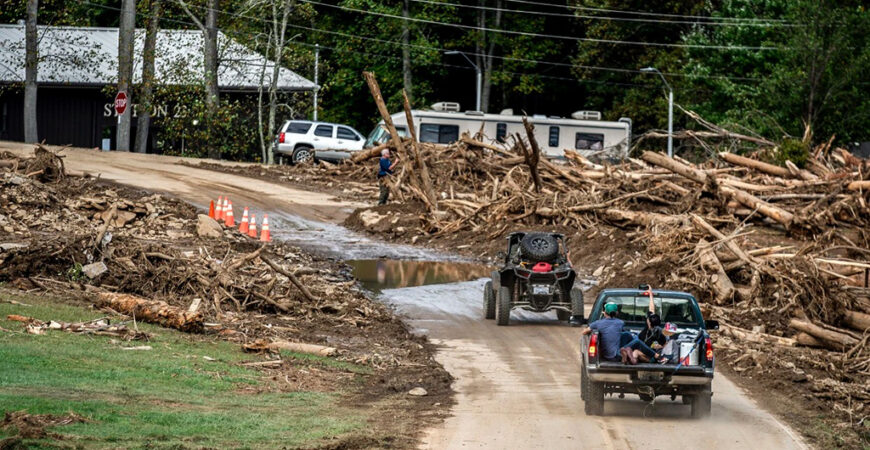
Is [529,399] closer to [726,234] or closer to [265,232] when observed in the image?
[726,234]

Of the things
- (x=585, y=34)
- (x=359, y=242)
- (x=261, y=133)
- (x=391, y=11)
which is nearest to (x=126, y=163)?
(x=261, y=133)

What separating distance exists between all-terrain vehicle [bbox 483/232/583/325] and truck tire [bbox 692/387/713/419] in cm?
695

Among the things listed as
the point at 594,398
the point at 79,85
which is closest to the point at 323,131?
the point at 79,85

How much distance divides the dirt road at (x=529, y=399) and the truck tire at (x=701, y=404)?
12 cm

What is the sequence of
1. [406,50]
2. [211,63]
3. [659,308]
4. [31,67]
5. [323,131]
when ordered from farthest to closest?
[406,50], [211,63], [323,131], [31,67], [659,308]

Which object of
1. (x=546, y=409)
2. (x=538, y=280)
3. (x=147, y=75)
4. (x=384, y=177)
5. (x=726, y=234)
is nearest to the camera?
(x=546, y=409)

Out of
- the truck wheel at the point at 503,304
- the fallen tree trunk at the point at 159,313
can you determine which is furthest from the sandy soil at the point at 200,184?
the fallen tree trunk at the point at 159,313

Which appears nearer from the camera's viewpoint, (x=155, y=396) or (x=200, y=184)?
(x=155, y=396)

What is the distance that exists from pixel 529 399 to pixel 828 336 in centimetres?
773

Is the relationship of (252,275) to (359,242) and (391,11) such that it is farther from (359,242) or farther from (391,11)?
→ (391,11)

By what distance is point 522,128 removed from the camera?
Answer: 5312 cm

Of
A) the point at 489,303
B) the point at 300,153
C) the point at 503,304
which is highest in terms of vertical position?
the point at 300,153

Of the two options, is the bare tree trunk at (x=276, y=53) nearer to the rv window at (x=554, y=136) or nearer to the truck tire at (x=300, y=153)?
the truck tire at (x=300, y=153)

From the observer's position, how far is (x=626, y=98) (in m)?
69.9
